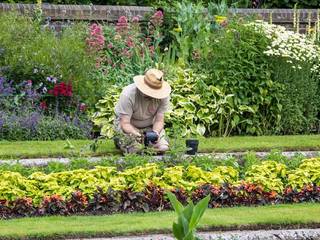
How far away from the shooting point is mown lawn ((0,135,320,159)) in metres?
10.1

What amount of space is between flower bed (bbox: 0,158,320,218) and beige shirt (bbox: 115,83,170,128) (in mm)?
1544

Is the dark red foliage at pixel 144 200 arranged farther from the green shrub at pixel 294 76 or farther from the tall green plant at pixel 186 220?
the green shrub at pixel 294 76

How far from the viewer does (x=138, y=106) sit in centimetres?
1038

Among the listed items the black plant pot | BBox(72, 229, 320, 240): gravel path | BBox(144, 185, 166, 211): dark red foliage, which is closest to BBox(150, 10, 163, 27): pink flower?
the black plant pot

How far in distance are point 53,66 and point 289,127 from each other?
3.28m

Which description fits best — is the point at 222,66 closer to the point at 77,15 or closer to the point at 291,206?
the point at 77,15

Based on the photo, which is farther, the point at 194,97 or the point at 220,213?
the point at 194,97

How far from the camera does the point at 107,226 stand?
24.2 ft

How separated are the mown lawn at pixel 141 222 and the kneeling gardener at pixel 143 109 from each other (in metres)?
2.22

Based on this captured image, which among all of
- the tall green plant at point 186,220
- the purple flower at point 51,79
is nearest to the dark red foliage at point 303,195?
the tall green plant at point 186,220

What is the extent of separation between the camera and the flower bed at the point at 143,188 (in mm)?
7996

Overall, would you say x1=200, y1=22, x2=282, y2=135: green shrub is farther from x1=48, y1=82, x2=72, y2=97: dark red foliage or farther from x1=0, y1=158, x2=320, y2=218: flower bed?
x1=0, y1=158, x2=320, y2=218: flower bed

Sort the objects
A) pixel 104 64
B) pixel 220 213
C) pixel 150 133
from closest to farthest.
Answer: pixel 220 213
pixel 150 133
pixel 104 64

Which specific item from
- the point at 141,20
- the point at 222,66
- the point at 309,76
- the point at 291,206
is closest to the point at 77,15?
the point at 141,20
